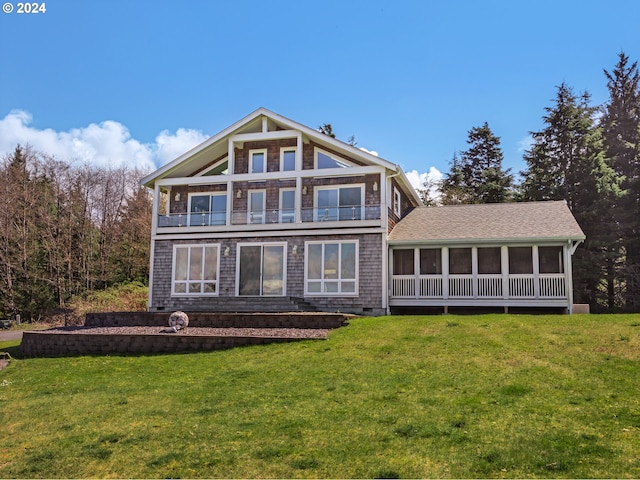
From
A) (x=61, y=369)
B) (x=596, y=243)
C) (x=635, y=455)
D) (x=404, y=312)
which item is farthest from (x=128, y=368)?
(x=596, y=243)

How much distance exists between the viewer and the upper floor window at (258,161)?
2397 centimetres

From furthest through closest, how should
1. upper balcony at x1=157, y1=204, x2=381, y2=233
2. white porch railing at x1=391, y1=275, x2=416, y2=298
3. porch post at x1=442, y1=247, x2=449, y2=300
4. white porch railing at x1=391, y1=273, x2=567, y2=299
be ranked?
white porch railing at x1=391, y1=275, x2=416, y2=298, upper balcony at x1=157, y1=204, x2=381, y2=233, porch post at x1=442, y1=247, x2=449, y2=300, white porch railing at x1=391, y1=273, x2=567, y2=299

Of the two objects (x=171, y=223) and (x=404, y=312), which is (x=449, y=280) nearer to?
(x=404, y=312)

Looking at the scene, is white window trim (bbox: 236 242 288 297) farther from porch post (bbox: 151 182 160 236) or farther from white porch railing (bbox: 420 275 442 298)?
white porch railing (bbox: 420 275 442 298)

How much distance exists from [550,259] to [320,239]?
8967mm

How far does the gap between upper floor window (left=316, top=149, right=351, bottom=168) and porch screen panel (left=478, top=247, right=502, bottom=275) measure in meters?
6.71

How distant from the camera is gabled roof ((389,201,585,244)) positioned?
20891mm

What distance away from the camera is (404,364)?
11.0 metres

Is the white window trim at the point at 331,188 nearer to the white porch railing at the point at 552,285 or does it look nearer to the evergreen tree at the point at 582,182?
the white porch railing at the point at 552,285

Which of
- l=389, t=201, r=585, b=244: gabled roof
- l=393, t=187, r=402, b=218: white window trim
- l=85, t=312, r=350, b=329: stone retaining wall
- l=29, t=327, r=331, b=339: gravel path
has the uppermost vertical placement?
l=393, t=187, r=402, b=218: white window trim

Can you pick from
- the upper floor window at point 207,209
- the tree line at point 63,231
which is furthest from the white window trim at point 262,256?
the tree line at point 63,231

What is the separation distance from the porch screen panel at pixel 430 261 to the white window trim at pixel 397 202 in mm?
2816

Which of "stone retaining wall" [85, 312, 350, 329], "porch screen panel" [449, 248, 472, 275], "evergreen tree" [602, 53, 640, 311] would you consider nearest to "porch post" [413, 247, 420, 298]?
"porch screen panel" [449, 248, 472, 275]

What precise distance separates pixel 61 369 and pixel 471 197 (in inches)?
1338
